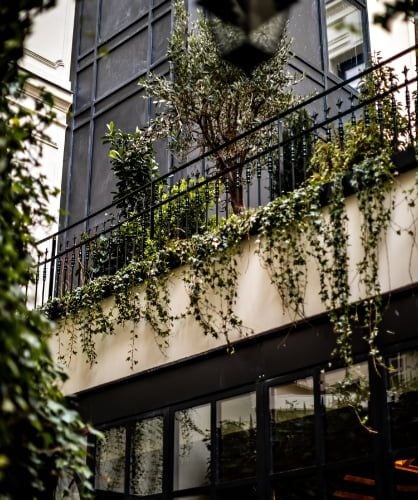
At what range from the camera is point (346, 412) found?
22.3 ft

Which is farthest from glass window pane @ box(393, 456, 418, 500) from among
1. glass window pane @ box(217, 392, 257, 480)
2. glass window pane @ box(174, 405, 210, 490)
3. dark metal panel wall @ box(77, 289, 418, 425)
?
glass window pane @ box(174, 405, 210, 490)

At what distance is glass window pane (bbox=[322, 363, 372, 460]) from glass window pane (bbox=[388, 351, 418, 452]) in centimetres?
22

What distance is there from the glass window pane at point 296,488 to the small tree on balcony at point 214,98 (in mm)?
3913

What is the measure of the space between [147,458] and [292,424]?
1.70 metres

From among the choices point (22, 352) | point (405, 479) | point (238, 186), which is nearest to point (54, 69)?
point (238, 186)

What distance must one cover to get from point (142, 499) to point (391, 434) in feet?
8.74

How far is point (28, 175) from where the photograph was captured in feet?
15.2

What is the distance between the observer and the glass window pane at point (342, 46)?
13.2 meters

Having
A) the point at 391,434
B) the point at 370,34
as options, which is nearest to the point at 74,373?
the point at 391,434

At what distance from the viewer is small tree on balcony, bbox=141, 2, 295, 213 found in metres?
10.3

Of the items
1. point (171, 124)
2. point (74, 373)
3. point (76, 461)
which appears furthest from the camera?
point (171, 124)

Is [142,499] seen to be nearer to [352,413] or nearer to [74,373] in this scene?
[74,373]

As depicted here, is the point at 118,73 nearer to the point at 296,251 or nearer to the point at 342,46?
the point at 342,46

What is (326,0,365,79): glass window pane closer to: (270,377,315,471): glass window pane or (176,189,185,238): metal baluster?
(176,189,185,238): metal baluster
